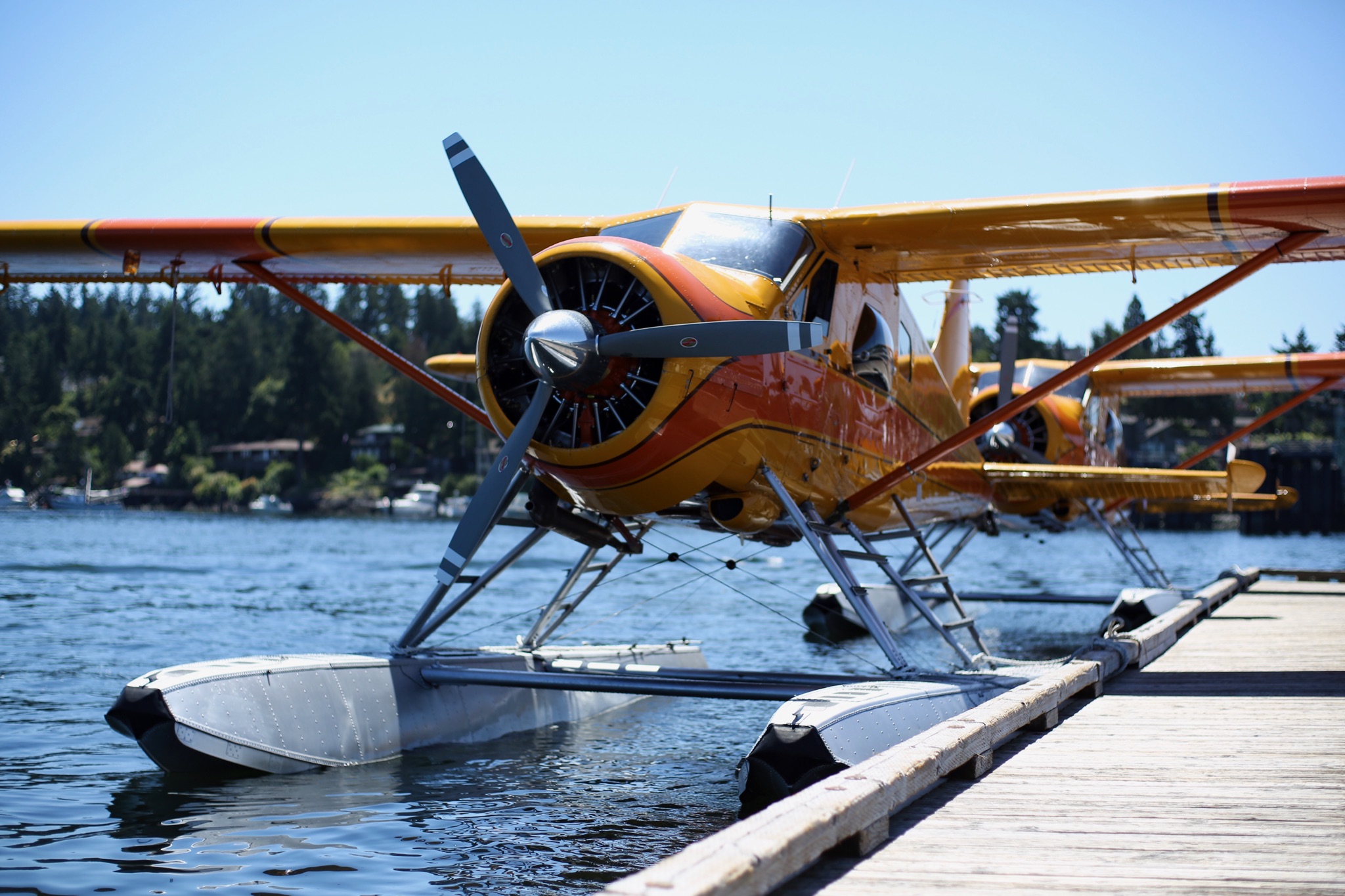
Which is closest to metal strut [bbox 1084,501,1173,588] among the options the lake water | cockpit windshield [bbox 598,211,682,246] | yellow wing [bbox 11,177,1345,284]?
the lake water

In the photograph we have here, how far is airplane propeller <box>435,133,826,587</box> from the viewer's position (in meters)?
5.52

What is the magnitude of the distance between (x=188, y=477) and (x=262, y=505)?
10128 mm

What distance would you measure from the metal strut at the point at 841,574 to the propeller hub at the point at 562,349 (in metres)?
1.48

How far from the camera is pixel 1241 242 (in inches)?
293

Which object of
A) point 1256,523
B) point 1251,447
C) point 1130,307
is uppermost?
point 1130,307

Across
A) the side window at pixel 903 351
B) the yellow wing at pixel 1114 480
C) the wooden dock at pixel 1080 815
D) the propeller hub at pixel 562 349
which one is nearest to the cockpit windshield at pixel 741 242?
the propeller hub at pixel 562 349

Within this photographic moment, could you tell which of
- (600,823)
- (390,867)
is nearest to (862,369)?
(600,823)

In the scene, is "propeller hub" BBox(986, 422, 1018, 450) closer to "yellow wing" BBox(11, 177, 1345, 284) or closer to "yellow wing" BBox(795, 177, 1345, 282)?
"yellow wing" BBox(11, 177, 1345, 284)

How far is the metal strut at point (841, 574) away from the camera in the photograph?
6680 millimetres

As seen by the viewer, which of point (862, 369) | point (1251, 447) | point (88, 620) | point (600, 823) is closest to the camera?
point (600, 823)

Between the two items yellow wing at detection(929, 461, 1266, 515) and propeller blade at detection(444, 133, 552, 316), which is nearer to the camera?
propeller blade at detection(444, 133, 552, 316)

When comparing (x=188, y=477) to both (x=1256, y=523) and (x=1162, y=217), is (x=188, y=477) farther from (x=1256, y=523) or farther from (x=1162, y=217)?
(x=1162, y=217)

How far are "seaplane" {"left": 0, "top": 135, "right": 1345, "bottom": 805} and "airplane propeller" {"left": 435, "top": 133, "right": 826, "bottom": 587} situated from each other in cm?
1

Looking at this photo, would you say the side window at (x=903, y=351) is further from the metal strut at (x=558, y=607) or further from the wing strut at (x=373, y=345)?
the wing strut at (x=373, y=345)
